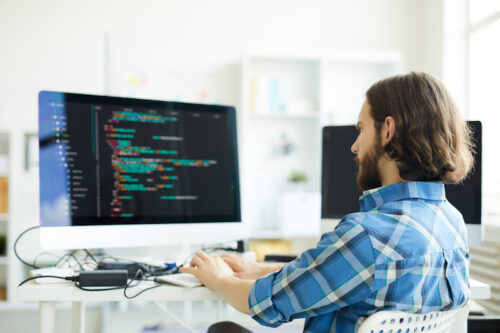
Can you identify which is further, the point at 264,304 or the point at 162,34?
the point at 162,34

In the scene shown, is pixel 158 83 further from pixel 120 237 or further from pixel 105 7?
pixel 120 237

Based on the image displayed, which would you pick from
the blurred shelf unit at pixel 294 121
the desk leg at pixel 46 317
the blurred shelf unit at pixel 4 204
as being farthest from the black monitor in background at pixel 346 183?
the blurred shelf unit at pixel 4 204

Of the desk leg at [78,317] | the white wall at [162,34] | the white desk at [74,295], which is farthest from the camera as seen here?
the white wall at [162,34]

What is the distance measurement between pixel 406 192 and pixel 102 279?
734mm

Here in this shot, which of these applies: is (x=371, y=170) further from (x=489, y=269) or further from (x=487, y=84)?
(x=487, y=84)

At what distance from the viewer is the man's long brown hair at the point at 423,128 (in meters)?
0.99

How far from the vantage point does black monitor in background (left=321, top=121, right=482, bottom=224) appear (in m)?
1.59

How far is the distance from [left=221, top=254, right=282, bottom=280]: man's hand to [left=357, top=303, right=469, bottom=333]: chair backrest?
43 centimetres

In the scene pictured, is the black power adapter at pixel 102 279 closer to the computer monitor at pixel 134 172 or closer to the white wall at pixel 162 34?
the computer monitor at pixel 134 172

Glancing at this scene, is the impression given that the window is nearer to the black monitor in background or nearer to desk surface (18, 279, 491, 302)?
the black monitor in background

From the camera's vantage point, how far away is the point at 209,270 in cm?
124

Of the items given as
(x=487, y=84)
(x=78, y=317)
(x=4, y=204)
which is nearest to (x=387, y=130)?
(x=78, y=317)

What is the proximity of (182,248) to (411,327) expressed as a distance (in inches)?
34.3

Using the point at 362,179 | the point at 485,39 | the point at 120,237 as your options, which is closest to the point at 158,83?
the point at 485,39
